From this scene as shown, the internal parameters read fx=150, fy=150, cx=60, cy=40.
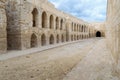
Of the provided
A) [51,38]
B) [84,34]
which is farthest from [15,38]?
[84,34]

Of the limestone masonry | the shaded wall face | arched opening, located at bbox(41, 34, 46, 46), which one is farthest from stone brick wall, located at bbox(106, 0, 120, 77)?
arched opening, located at bbox(41, 34, 46, 46)

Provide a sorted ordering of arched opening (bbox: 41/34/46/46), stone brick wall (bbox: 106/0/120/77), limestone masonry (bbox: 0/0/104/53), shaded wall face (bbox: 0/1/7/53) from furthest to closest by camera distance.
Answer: arched opening (bbox: 41/34/46/46) < limestone masonry (bbox: 0/0/104/53) < shaded wall face (bbox: 0/1/7/53) < stone brick wall (bbox: 106/0/120/77)

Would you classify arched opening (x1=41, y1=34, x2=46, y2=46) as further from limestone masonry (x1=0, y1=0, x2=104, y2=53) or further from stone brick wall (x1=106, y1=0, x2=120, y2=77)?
stone brick wall (x1=106, y1=0, x2=120, y2=77)

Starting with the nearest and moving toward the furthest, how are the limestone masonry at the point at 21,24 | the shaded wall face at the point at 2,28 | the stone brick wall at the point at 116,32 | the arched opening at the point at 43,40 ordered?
the stone brick wall at the point at 116,32 → the shaded wall face at the point at 2,28 → the limestone masonry at the point at 21,24 → the arched opening at the point at 43,40

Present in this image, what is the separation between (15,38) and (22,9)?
7.91 ft

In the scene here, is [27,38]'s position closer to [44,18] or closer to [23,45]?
[23,45]

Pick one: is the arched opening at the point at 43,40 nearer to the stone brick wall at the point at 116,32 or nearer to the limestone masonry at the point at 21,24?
the limestone masonry at the point at 21,24

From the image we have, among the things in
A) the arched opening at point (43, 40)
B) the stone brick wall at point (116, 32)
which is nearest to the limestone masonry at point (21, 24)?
the arched opening at point (43, 40)

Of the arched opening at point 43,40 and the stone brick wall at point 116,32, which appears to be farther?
the arched opening at point 43,40

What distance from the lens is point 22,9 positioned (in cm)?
1205

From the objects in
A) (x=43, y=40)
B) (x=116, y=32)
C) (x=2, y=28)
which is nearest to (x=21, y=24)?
(x=2, y=28)

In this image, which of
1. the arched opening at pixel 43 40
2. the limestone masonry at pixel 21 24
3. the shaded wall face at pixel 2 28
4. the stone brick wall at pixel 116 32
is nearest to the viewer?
the stone brick wall at pixel 116 32

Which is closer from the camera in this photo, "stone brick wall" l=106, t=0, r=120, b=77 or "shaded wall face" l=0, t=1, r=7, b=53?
"stone brick wall" l=106, t=0, r=120, b=77

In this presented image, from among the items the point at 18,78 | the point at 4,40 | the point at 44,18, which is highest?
the point at 44,18
